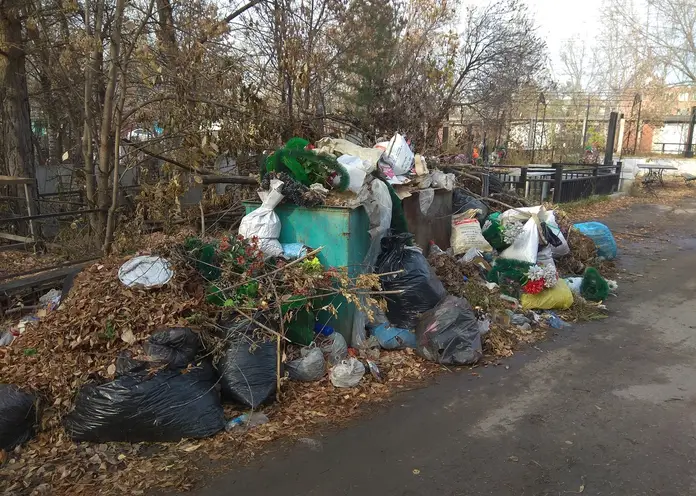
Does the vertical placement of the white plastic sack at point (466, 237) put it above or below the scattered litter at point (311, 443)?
above

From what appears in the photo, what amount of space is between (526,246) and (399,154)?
1858 mm

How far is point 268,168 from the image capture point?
4.63 meters

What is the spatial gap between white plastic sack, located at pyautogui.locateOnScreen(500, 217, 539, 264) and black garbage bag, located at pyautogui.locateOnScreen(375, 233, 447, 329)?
169 cm

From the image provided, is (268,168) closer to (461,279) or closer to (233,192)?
(233,192)

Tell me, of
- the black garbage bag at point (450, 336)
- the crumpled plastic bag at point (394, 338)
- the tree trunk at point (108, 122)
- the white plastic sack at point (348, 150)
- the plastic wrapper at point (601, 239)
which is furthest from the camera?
the plastic wrapper at point (601, 239)

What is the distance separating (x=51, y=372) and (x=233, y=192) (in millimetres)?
3252

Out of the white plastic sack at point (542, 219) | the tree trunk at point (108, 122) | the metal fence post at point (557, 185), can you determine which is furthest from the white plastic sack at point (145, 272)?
the metal fence post at point (557, 185)

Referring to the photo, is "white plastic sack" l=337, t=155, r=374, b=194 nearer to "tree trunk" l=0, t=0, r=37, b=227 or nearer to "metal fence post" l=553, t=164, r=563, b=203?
"tree trunk" l=0, t=0, r=37, b=227

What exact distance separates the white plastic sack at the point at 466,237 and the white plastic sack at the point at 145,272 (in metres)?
3.65

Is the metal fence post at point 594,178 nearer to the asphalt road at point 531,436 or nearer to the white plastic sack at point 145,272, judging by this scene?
the asphalt road at point 531,436

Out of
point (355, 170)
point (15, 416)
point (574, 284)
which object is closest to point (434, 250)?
point (574, 284)

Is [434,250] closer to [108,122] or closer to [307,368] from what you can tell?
[307,368]

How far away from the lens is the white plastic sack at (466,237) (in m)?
6.27

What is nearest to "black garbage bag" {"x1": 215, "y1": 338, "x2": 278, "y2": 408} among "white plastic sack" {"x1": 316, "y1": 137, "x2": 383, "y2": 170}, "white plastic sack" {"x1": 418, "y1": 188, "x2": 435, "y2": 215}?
"white plastic sack" {"x1": 316, "y1": 137, "x2": 383, "y2": 170}
